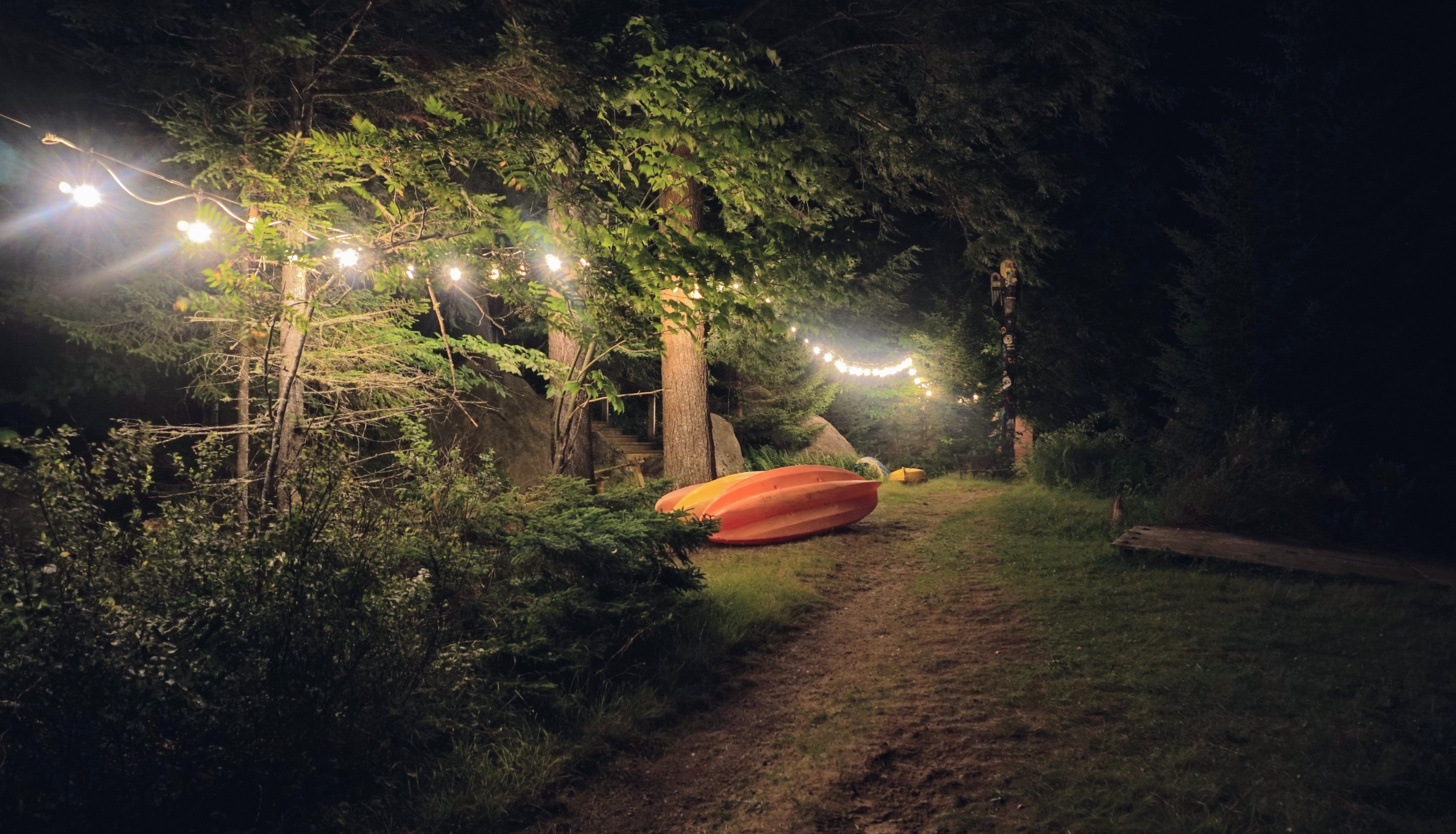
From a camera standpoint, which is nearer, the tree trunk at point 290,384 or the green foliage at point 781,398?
the tree trunk at point 290,384

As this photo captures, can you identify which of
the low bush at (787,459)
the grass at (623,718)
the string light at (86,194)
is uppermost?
the string light at (86,194)

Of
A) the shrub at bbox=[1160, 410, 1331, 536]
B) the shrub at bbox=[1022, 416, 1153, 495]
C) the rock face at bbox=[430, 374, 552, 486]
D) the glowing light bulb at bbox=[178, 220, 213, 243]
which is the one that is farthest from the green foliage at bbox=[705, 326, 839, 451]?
the glowing light bulb at bbox=[178, 220, 213, 243]

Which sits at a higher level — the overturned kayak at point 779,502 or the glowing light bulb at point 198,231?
the glowing light bulb at point 198,231

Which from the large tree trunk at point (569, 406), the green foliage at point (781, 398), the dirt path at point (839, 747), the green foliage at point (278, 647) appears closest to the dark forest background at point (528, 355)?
the green foliage at point (278, 647)

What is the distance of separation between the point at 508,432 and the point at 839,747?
25.8 ft

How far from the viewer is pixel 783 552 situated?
782cm

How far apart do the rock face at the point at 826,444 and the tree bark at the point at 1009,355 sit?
3.85 metres

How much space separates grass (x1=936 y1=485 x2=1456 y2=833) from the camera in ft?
9.38

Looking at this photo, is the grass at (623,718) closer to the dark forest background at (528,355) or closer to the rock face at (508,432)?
the dark forest background at (528,355)

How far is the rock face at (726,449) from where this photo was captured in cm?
1295

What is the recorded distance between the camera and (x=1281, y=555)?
659cm

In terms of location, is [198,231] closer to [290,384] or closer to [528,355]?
[290,384]

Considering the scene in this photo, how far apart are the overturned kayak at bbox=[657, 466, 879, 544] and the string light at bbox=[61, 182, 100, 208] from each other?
5.11 metres

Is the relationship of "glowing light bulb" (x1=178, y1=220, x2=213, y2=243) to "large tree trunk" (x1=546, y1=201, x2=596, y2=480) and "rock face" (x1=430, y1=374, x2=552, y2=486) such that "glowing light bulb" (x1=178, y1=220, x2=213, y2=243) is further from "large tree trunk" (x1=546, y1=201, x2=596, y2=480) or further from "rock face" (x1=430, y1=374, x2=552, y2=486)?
"rock face" (x1=430, y1=374, x2=552, y2=486)
